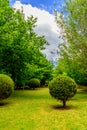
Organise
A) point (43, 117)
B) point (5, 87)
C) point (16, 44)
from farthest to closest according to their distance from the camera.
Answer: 1. point (16, 44)
2. point (5, 87)
3. point (43, 117)

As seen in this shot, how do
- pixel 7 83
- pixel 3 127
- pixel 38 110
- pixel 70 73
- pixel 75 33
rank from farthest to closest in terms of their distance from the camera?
pixel 70 73
pixel 75 33
pixel 7 83
pixel 38 110
pixel 3 127

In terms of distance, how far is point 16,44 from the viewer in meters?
25.4

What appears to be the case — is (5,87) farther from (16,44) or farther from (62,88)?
(16,44)

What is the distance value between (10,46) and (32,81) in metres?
22.6

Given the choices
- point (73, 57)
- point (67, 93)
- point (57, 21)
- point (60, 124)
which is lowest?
point (60, 124)

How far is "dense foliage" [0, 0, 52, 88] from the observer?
82.3 feet

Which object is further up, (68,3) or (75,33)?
(68,3)

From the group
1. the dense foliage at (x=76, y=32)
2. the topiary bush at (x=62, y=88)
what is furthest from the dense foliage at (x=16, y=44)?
the topiary bush at (x=62, y=88)

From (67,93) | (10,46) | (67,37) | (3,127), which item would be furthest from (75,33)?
(3,127)

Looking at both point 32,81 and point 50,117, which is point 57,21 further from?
point 32,81

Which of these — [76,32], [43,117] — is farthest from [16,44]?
[43,117]

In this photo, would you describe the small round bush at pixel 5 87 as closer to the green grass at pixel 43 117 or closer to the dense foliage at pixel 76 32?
the green grass at pixel 43 117

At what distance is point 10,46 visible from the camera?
81.6 ft

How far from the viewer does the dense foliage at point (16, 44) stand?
25.1 metres
